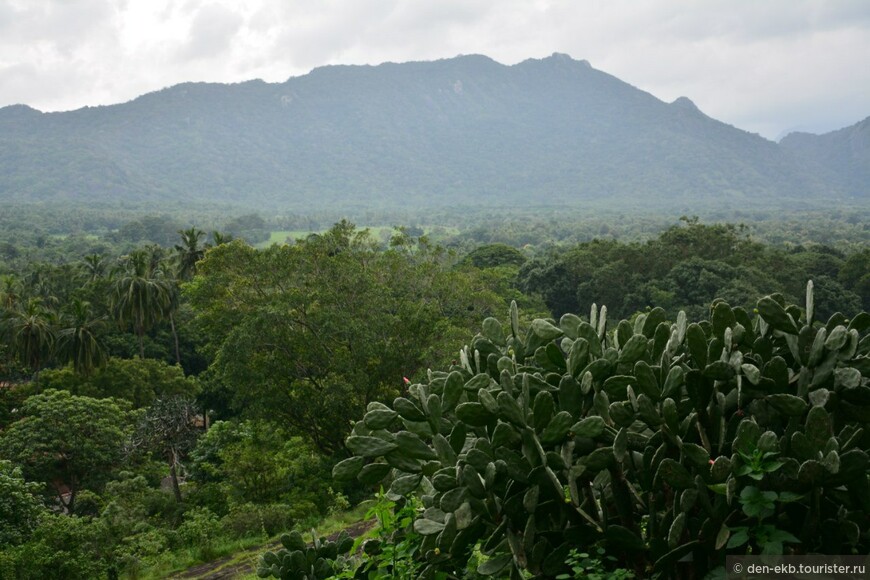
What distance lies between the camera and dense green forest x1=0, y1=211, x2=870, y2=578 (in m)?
2.95

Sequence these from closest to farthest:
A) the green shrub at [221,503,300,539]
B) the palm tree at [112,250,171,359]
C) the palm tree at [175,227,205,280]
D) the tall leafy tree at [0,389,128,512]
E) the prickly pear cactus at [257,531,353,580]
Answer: the prickly pear cactus at [257,531,353,580], the green shrub at [221,503,300,539], the tall leafy tree at [0,389,128,512], the palm tree at [112,250,171,359], the palm tree at [175,227,205,280]

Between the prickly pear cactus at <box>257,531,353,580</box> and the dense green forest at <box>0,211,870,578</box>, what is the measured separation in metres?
0.03

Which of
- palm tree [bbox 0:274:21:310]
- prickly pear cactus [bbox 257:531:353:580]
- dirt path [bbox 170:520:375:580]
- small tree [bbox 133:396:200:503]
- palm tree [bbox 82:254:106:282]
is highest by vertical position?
prickly pear cactus [bbox 257:531:353:580]

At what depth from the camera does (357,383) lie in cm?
1535

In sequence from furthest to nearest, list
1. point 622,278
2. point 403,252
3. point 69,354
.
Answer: point 622,278 < point 69,354 < point 403,252

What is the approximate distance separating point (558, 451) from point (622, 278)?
37.8 m

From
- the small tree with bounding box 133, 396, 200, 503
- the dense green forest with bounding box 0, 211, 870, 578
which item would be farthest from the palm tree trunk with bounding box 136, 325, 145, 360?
the small tree with bounding box 133, 396, 200, 503

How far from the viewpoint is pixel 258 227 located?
131 metres

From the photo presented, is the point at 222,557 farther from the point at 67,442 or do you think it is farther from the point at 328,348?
the point at 67,442

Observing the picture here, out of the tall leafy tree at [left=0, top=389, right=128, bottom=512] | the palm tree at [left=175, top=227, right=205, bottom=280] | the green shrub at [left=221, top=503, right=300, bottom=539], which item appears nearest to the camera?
the green shrub at [left=221, top=503, right=300, bottom=539]

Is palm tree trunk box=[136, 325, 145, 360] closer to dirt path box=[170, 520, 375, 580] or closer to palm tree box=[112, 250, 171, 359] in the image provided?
palm tree box=[112, 250, 171, 359]

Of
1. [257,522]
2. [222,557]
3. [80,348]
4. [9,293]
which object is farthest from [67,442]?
[9,293]

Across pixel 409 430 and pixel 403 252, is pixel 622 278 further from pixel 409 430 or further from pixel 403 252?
pixel 409 430

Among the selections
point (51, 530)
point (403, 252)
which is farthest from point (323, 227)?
point (51, 530)
